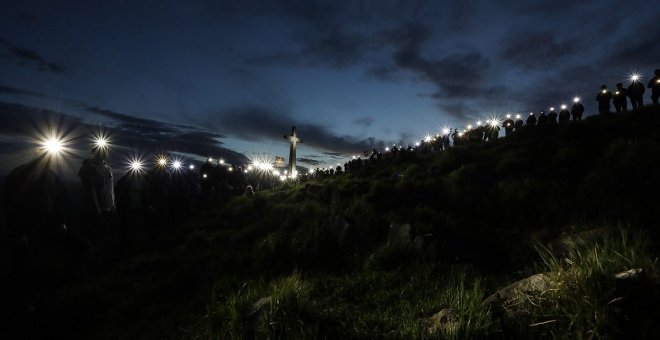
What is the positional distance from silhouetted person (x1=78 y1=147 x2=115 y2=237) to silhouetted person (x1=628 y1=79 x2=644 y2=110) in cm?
2111

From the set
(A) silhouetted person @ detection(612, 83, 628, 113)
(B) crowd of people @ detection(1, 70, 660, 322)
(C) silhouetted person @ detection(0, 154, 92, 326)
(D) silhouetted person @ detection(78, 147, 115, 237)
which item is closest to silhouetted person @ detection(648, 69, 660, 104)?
(B) crowd of people @ detection(1, 70, 660, 322)

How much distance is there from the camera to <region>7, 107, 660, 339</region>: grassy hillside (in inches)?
97.1

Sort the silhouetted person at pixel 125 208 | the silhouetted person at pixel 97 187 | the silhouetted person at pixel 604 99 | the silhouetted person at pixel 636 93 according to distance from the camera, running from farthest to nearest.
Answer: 1. the silhouetted person at pixel 604 99
2. the silhouetted person at pixel 636 93
3. the silhouetted person at pixel 125 208
4. the silhouetted person at pixel 97 187

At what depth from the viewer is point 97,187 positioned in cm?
735

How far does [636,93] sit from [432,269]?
17.5 m

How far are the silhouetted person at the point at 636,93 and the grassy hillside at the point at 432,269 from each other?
5.44 metres

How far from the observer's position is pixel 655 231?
3.80m

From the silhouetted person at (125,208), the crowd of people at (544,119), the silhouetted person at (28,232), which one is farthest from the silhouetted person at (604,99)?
the silhouetted person at (28,232)

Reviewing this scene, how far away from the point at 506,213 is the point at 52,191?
880cm

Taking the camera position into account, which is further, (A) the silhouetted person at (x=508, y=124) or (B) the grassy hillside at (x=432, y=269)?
(A) the silhouetted person at (x=508, y=124)

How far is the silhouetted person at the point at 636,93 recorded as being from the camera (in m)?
14.9

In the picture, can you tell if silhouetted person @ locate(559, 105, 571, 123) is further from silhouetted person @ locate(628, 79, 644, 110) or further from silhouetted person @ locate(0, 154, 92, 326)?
silhouetted person @ locate(0, 154, 92, 326)

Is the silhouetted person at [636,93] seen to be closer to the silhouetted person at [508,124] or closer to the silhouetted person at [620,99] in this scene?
the silhouetted person at [620,99]

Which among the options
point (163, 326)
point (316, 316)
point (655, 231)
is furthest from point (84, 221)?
point (655, 231)
